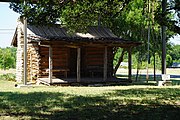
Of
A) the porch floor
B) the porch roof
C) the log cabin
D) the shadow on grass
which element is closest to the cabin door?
the log cabin

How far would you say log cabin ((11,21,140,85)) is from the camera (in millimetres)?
23250

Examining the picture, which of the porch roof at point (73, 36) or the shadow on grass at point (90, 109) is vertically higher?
the porch roof at point (73, 36)

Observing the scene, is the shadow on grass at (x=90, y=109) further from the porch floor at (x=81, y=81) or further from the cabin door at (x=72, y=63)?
the cabin door at (x=72, y=63)

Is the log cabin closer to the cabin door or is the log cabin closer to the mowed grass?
the cabin door

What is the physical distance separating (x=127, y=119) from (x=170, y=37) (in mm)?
42890

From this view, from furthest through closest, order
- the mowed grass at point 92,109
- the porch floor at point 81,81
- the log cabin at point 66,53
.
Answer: the log cabin at point 66,53 → the porch floor at point 81,81 → the mowed grass at point 92,109

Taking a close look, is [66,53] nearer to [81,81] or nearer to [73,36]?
[73,36]

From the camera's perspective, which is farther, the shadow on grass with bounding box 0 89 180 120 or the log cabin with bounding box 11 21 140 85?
the log cabin with bounding box 11 21 140 85

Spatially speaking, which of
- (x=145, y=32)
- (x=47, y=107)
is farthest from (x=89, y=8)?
(x=145, y=32)

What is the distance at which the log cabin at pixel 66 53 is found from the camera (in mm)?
23250

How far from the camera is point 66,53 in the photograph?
1018 inches

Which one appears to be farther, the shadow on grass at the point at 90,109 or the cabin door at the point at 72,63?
the cabin door at the point at 72,63

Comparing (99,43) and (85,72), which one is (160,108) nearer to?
(99,43)

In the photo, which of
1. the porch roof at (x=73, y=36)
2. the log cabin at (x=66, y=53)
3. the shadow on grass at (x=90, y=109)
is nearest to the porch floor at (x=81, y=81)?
the log cabin at (x=66, y=53)
